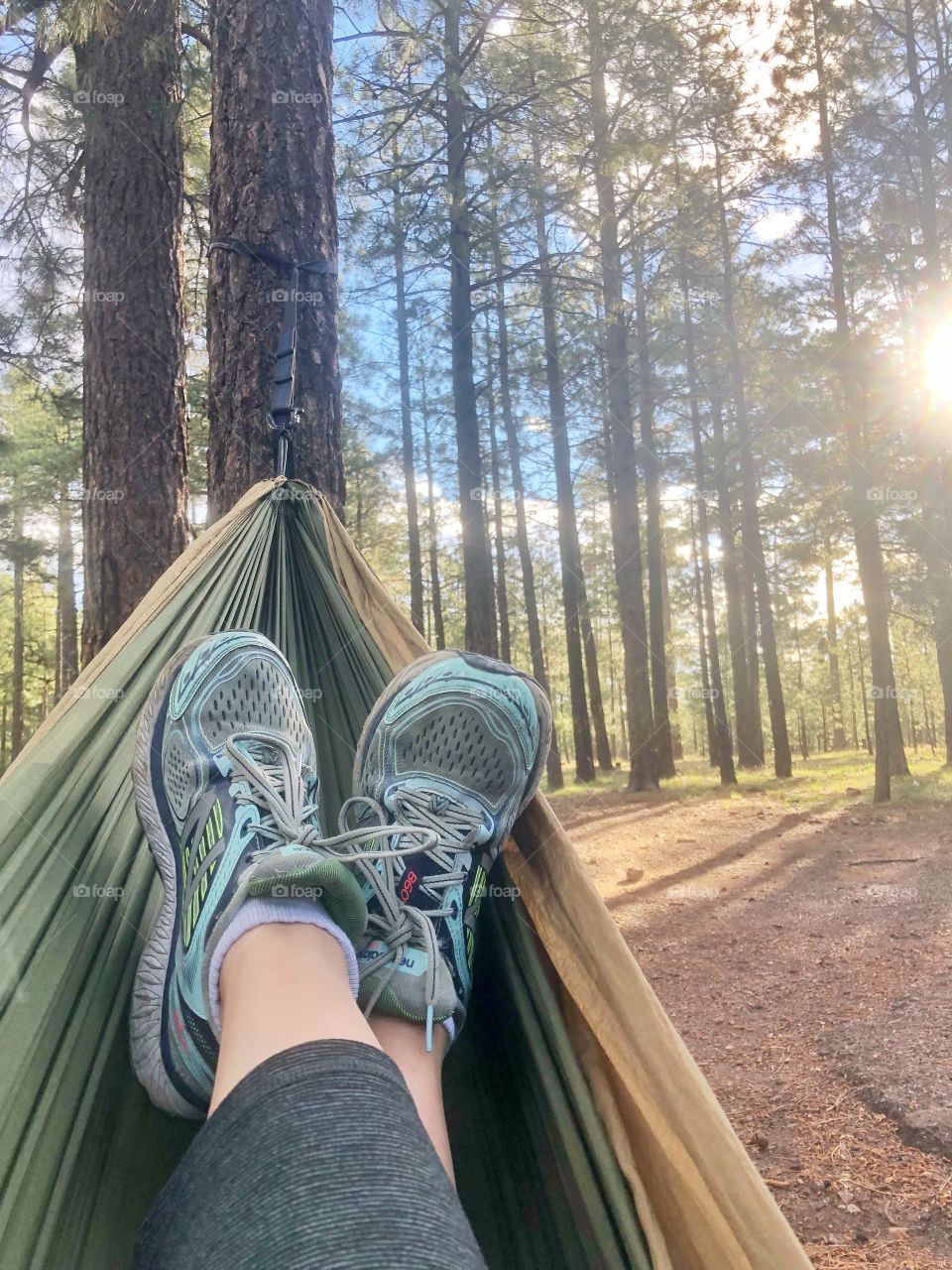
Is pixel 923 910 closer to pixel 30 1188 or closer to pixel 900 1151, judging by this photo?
pixel 900 1151

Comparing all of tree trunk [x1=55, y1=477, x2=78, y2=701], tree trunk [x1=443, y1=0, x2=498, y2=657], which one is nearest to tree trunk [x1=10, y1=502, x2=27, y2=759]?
tree trunk [x1=55, y1=477, x2=78, y2=701]

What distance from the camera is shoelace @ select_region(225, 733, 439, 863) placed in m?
0.91

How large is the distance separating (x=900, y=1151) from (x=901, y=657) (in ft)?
69.8

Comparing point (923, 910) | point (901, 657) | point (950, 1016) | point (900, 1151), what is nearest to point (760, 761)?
point (923, 910)

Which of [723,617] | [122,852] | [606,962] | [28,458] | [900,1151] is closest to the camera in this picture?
[606,962]

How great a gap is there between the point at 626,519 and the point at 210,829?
21.9 ft

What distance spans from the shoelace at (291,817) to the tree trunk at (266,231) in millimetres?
704

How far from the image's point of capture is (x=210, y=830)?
0.90 m

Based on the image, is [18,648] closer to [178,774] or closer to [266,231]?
[266,231]

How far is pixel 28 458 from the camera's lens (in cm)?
986

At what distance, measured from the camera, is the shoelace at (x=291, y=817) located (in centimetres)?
91

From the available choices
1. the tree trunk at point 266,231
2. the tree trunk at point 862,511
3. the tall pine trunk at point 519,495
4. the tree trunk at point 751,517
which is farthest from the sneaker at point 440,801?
the tree trunk at point 751,517

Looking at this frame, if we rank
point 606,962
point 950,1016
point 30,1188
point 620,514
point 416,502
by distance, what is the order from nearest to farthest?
point 30,1188 < point 606,962 < point 950,1016 < point 620,514 < point 416,502

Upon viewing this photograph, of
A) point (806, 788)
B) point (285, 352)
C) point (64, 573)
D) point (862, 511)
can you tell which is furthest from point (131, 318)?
point (64, 573)
